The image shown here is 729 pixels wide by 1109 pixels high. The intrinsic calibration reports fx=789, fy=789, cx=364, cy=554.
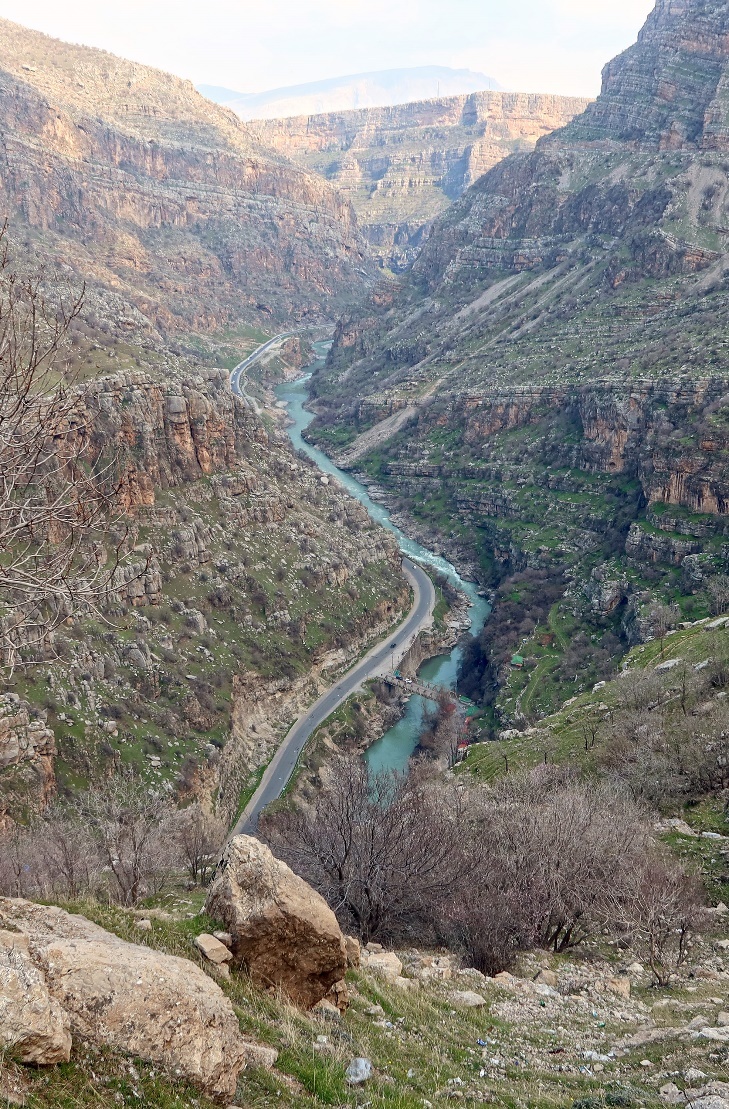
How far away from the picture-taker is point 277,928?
12000mm

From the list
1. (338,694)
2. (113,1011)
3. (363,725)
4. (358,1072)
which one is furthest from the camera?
(338,694)

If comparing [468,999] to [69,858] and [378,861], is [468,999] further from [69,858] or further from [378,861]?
[69,858]

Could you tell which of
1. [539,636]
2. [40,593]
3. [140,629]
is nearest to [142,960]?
[40,593]

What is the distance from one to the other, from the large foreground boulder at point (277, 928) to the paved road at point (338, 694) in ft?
107

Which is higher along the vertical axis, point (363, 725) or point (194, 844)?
point (194, 844)

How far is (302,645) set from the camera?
75.2 metres

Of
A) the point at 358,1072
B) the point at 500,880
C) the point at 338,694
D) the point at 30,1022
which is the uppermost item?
the point at 30,1022

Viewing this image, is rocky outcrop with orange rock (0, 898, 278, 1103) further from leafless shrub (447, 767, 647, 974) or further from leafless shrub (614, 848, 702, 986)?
leafless shrub (614, 848, 702, 986)

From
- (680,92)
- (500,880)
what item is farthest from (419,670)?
(680,92)

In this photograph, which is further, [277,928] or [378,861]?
[378,861]

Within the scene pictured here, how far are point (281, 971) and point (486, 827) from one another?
52.0 ft

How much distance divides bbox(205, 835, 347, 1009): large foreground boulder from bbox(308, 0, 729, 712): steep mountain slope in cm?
6128

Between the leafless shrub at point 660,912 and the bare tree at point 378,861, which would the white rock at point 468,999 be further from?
the bare tree at point 378,861

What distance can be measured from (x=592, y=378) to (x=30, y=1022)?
122025 millimetres
